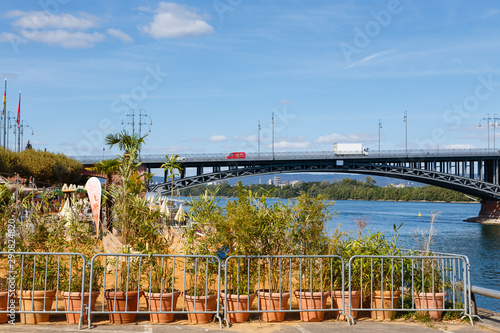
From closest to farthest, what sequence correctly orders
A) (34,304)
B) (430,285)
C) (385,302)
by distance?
(34,304)
(385,302)
(430,285)

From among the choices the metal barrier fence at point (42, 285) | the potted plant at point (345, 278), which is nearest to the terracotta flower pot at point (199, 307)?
the metal barrier fence at point (42, 285)

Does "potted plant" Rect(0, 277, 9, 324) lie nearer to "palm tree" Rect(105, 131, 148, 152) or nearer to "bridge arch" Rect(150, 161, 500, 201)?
"palm tree" Rect(105, 131, 148, 152)

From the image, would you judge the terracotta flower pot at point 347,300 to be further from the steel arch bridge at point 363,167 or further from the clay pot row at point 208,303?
the steel arch bridge at point 363,167

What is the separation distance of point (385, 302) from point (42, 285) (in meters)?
4.81

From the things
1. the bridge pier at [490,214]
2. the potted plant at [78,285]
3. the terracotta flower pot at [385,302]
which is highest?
the potted plant at [78,285]

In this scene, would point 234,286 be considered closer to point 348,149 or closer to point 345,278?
point 345,278

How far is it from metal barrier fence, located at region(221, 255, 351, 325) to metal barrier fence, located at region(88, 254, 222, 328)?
24 cm

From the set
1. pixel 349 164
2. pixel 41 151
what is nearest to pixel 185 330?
pixel 41 151

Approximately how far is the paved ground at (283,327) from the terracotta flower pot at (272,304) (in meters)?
0.12

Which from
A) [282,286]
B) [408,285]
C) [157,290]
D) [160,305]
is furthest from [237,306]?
[408,285]

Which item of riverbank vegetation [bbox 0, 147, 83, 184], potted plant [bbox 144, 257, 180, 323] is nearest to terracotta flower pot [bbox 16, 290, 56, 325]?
potted plant [bbox 144, 257, 180, 323]

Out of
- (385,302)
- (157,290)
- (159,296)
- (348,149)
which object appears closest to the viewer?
(159,296)

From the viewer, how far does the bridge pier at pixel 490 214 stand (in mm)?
60531

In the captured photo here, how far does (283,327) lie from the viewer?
655 cm
